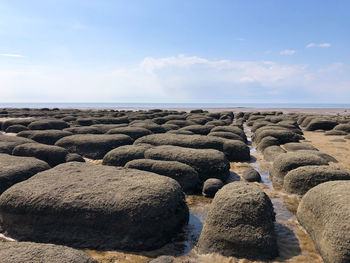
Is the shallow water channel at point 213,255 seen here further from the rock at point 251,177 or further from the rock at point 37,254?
the rock at point 251,177

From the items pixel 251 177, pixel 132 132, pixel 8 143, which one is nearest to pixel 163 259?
pixel 251 177

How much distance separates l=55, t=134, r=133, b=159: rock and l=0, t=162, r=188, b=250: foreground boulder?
18.8 ft

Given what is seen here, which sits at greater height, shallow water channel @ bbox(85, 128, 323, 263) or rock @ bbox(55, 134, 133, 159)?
rock @ bbox(55, 134, 133, 159)

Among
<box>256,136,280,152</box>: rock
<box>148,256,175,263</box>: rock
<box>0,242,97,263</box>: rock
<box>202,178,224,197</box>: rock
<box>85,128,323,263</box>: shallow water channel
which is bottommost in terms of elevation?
<box>85,128,323,263</box>: shallow water channel

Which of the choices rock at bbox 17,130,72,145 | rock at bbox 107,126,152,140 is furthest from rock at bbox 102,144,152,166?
rock at bbox 17,130,72,145

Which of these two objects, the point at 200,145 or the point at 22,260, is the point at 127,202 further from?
the point at 200,145

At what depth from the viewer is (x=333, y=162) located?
10.4 meters

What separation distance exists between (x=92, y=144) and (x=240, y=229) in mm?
8453

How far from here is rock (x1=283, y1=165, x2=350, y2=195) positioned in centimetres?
645

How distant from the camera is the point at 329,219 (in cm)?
427

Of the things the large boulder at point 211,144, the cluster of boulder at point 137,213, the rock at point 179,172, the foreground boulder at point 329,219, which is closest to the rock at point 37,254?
the cluster of boulder at point 137,213

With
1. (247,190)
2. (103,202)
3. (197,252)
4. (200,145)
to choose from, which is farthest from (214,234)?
(200,145)

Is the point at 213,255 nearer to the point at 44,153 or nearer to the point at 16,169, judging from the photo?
the point at 16,169

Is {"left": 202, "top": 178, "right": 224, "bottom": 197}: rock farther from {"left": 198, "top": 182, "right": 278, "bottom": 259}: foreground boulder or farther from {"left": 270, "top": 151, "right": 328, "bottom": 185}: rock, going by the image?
{"left": 270, "top": 151, "right": 328, "bottom": 185}: rock
